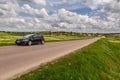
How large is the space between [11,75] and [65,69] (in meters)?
3.39

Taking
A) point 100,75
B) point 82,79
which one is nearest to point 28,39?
point 100,75

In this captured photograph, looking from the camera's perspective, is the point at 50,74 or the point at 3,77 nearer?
the point at 3,77

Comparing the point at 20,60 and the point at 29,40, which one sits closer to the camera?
the point at 20,60

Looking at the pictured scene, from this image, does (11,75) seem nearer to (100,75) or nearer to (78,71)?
(78,71)

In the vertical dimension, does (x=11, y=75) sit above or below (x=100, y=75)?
above

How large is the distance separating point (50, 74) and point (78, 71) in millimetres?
2458

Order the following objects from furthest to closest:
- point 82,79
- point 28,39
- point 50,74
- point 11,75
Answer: point 28,39
point 82,79
point 50,74
point 11,75

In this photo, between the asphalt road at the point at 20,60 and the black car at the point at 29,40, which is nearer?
the asphalt road at the point at 20,60

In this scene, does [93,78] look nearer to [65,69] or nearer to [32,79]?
[65,69]

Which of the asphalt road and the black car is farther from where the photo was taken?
the black car

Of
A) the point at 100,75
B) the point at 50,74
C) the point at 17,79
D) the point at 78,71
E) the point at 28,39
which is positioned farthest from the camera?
the point at 28,39

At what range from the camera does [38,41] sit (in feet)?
130

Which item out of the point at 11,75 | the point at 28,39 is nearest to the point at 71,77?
the point at 11,75

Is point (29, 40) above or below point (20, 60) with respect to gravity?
below
